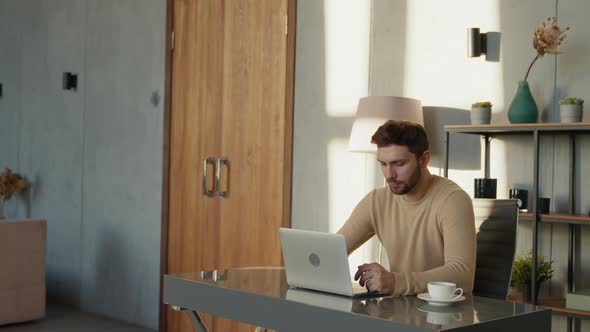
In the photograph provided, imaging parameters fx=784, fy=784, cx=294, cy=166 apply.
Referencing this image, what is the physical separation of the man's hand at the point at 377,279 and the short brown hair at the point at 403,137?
22.0 inches

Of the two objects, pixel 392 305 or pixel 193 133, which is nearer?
pixel 392 305

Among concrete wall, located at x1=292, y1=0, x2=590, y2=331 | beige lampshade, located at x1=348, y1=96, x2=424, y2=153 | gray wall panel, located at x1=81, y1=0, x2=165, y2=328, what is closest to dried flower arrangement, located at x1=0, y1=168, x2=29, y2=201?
gray wall panel, located at x1=81, y1=0, x2=165, y2=328

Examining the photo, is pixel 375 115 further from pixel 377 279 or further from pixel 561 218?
pixel 377 279

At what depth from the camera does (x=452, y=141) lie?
3.92 m

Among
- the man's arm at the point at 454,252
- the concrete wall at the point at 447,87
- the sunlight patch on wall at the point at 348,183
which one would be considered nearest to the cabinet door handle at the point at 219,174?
the concrete wall at the point at 447,87

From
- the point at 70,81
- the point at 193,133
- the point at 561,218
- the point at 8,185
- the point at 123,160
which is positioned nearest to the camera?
the point at 561,218

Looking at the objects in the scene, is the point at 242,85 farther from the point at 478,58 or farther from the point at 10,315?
the point at 10,315

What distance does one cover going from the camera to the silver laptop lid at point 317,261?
2.29 metres

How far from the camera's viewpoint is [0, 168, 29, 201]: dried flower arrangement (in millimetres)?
6805

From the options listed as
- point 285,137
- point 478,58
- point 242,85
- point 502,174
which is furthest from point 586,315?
point 242,85

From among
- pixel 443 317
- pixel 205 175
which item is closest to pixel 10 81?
pixel 205 175

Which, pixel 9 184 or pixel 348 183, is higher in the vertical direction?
pixel 348 183

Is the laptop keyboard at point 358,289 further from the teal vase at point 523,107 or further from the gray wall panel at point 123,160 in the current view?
the gray wall panel at point 123,160

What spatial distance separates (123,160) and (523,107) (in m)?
3.38
